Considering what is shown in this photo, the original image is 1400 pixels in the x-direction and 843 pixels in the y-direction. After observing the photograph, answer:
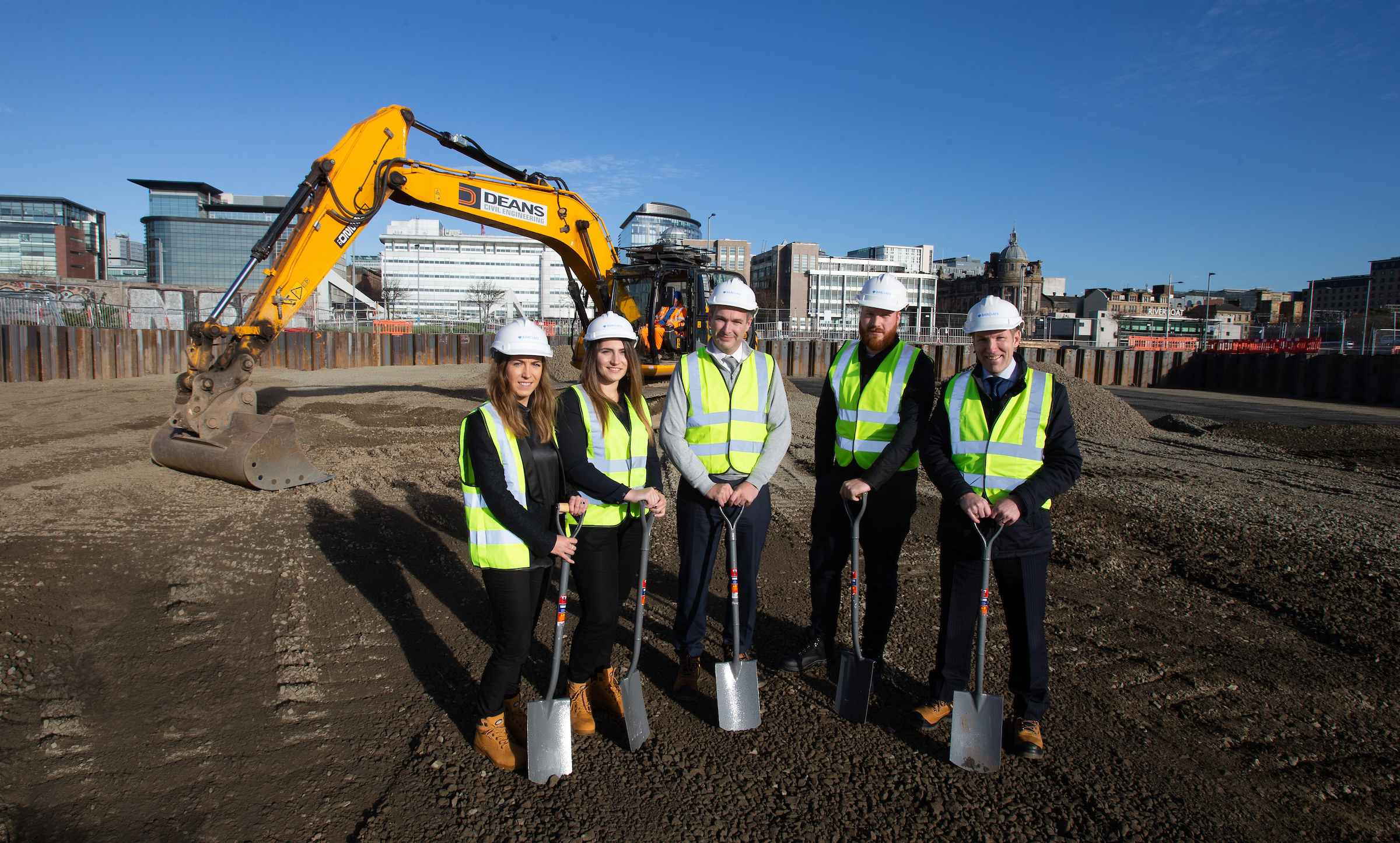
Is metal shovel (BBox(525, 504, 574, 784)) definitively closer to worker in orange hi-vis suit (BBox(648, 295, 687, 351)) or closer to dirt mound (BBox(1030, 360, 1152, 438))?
worker in orange hi-vis suit (BBox(648, 295, 687, 351))

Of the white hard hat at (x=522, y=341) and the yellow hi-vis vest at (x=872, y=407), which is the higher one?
the white hard hat at (x=522, y=341)

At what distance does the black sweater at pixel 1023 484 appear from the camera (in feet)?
11.0

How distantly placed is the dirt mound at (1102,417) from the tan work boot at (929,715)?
982 centimetres

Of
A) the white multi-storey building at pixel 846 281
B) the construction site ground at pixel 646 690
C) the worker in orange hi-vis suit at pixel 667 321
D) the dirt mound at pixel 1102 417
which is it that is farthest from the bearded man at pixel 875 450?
the white multi-storey building at pixel 846 281

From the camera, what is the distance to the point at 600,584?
10.9ft

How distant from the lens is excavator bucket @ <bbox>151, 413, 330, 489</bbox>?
736 centimetres

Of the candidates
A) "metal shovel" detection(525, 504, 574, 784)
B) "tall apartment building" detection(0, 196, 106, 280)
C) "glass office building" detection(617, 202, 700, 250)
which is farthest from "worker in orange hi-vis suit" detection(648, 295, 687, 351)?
"tall apartment building" detection(0, 196, 106, 280)

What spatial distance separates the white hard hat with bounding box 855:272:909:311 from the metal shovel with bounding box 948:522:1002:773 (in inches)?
49.2

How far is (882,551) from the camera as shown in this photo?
383cm

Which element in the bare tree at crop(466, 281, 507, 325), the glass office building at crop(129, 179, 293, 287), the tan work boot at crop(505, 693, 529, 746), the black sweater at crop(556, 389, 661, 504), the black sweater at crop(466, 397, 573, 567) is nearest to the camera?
the black sweater at crop(466, 397, 573, 567)

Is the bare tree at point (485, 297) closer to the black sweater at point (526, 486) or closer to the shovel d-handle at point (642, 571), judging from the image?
the shovel d-handle at point (642, 571)

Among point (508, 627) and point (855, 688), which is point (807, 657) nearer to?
point (855, 688)

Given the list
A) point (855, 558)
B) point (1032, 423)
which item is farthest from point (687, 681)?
point (1032, 423)

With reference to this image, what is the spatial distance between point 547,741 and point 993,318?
2817mm
